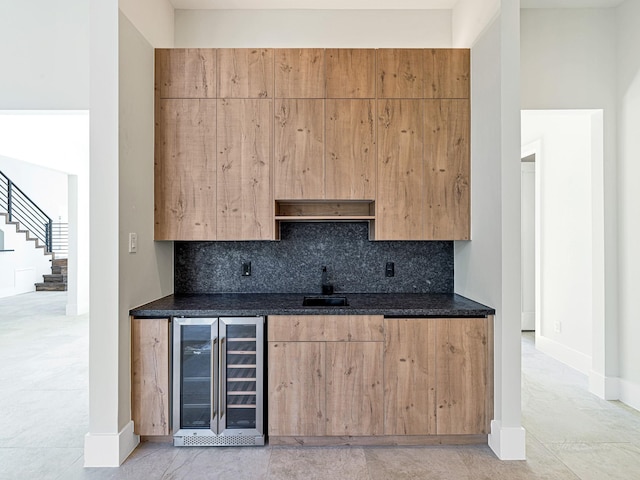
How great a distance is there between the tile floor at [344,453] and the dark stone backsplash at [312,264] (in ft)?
3.94

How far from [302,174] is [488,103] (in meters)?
1.34

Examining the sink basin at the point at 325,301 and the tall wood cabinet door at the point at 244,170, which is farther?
the sink basin at the point at 325,301

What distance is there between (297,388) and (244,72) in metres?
2.24

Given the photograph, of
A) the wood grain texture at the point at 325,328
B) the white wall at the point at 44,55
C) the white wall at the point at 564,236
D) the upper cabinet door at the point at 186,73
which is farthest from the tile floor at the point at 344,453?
the white wall at the point at 44,55

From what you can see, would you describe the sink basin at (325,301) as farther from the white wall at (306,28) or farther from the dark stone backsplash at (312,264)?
the white wall at (306,28)

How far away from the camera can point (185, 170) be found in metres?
2.99

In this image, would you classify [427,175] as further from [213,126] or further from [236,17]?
[236,17]

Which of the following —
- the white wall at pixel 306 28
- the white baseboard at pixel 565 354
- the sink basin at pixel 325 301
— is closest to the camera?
the sink basin at pixel 325 301

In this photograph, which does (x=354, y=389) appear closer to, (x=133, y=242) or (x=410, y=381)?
(x=410, y=381)

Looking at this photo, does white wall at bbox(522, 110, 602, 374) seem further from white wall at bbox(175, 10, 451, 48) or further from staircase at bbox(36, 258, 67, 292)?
staircase at bbox(36, 258, 67, 292)

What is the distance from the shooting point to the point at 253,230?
9.85 ft

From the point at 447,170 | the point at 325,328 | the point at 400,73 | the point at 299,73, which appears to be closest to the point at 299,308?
the point at 325,328

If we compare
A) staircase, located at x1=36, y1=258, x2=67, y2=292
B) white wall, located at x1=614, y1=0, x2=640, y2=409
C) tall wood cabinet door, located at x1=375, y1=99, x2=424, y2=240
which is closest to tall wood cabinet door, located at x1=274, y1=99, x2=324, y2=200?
tall wood cabinet door, located at x1=375, y1=99, x2=424, y2=240

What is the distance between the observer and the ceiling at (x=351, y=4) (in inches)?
128
